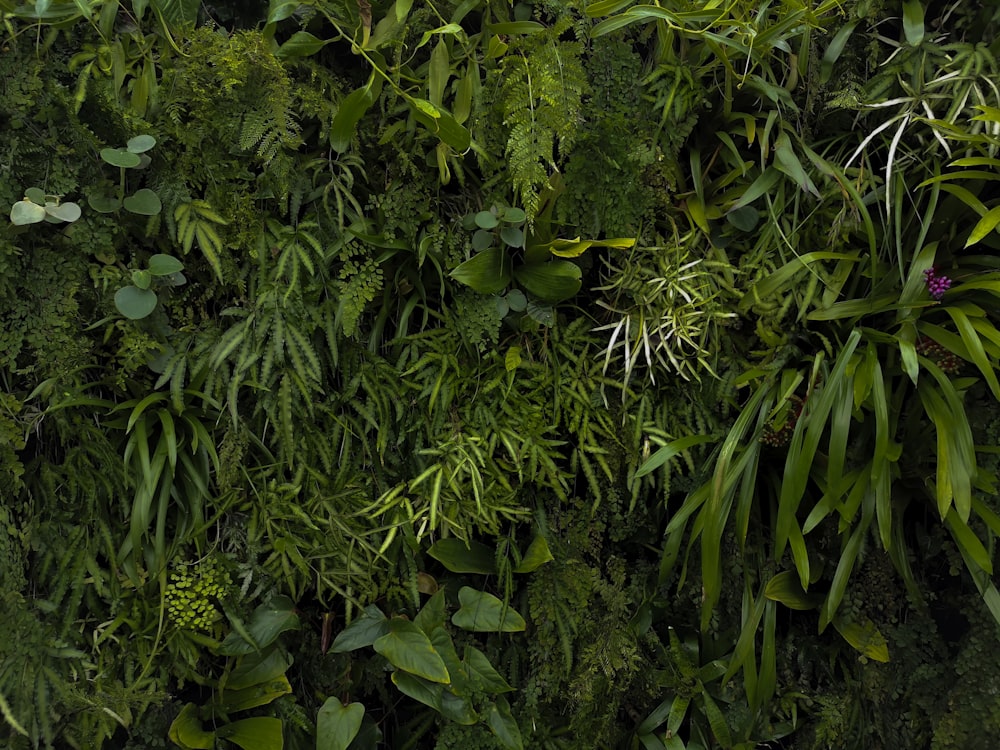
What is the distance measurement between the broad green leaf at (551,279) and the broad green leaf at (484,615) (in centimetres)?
59

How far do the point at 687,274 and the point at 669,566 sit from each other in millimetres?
573

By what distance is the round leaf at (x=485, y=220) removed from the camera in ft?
3.84

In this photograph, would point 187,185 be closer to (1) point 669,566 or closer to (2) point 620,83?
(2) point 620,83

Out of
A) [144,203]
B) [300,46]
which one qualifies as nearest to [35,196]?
[144,203]

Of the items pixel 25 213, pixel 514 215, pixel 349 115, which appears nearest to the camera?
pixel 25 213

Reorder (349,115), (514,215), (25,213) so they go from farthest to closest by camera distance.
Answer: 1. (514,215)
2. (349,115)
3. (25,213)

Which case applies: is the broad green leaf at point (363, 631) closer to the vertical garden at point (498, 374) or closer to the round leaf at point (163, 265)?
the vertical garden at point (498, 374)

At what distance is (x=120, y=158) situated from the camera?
99 centimetres

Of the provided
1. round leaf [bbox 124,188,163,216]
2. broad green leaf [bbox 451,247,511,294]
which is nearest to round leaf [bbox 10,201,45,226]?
round leaf [bbox 124,188,163,216]

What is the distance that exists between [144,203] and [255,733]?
3.03 feet

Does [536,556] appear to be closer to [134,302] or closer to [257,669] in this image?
[257,669]

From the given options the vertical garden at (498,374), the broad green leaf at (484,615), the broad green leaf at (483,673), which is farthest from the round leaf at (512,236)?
the broad green leaf at (483,673)

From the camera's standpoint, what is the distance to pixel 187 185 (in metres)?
1.10

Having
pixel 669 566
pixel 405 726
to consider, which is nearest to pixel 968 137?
pixel 669 566
